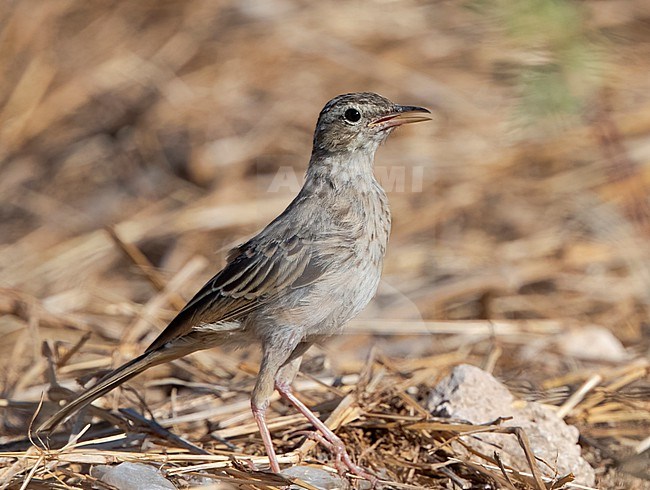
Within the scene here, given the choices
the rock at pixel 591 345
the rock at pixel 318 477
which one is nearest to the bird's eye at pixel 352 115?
the rock at pixel 318 477

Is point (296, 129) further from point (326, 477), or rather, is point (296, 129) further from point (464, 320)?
point (326, 477)

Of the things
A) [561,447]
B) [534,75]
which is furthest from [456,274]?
[534,75]

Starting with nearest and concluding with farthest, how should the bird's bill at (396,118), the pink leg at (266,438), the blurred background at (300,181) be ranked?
the pink leg at (266,438)
the bird's bill at (396,118)
the blurred background at (300,181)

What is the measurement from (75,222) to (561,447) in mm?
5899

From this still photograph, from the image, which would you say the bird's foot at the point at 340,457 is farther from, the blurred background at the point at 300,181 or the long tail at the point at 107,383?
the blurred background at the point at 300,181

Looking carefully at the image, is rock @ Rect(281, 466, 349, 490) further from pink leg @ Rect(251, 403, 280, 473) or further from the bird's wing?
the bird's wing

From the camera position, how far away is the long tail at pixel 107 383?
460cm

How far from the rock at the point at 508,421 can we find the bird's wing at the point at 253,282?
1005 millimetres

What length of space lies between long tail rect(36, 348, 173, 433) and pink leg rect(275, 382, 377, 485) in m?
0.59

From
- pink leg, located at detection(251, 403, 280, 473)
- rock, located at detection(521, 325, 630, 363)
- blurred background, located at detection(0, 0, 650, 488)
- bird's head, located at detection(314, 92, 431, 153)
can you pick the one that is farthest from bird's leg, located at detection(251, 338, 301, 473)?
rock, located at detection(521, 325, 630, 363)

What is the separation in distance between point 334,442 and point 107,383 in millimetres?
1119

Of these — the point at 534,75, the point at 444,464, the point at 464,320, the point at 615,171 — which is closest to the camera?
the point at 534,75

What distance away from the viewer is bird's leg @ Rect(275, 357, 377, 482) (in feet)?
14.7

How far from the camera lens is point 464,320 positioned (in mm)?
7629
